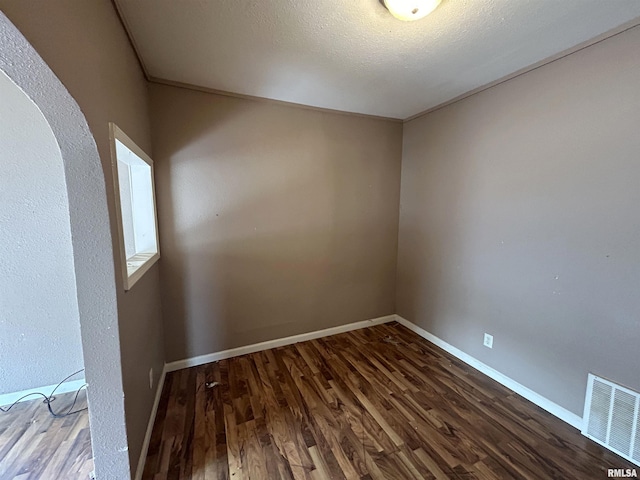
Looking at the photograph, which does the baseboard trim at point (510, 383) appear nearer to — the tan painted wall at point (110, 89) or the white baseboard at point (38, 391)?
the tan painted wall at point (110, 89)

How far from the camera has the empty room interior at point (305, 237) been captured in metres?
1.27

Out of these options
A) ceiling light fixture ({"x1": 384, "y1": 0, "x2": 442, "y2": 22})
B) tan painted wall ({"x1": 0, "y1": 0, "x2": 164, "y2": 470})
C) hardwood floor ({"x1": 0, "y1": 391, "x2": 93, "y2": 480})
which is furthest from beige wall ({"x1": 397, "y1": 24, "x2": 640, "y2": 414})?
hardwood floor ({"x1": 0, "y1": 391, "x2": 93, "y2": 480})

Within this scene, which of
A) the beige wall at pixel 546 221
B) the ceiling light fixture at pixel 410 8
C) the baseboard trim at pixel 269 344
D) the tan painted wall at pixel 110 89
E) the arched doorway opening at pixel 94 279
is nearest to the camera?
the tan painted wall at pixel 110 89

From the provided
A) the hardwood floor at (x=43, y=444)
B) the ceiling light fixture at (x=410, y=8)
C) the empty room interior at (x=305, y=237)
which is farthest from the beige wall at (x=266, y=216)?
the ceiling light fixture at (x=410, y=8)

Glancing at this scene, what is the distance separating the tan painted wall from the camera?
787 mm

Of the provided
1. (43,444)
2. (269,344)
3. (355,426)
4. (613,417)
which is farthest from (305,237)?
(613,417)

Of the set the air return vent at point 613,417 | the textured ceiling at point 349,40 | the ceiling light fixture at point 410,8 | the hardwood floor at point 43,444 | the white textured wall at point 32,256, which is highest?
the textured ceiling at point 349,40

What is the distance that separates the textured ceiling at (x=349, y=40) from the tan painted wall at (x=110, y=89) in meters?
0.28

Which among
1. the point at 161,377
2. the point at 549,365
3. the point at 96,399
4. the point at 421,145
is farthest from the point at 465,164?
the point at 161,377

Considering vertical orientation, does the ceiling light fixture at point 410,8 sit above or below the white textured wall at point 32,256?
above

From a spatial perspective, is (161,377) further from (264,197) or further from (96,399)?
(264,197)

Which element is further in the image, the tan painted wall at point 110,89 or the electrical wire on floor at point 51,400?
the electrical wire on floor at point 51,400

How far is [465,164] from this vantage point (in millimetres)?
2393

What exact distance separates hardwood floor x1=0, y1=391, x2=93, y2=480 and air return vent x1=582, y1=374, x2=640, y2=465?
2.94 meters
